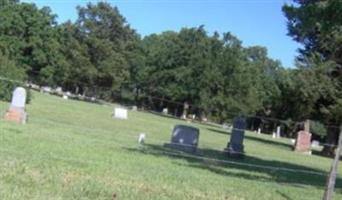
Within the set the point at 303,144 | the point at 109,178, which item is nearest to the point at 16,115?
the point at 109,178

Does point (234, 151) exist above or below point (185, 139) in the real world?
below

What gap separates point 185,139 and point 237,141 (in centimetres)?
278

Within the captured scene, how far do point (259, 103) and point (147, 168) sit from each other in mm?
87441

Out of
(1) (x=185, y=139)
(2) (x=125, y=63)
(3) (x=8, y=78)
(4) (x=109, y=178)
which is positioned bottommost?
(4) (x=109, y=178)

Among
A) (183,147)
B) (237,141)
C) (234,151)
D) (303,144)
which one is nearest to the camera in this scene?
(183,147)

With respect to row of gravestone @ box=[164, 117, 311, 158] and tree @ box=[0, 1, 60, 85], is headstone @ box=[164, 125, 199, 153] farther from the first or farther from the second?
tree @ box=[0, 1, 60, 85]

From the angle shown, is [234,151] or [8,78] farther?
[8,78]

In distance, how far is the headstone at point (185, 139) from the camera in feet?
85.8

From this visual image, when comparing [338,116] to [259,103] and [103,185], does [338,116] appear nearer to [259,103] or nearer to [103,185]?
[103,185]

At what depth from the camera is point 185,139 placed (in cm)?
2670

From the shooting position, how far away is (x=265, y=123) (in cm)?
10525

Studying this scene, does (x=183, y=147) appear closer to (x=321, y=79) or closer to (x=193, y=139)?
(x=193, y=139)

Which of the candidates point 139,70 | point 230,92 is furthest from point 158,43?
point 230,92

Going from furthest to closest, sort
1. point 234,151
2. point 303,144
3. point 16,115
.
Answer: point 303,144, point 234,151, point 16,115
